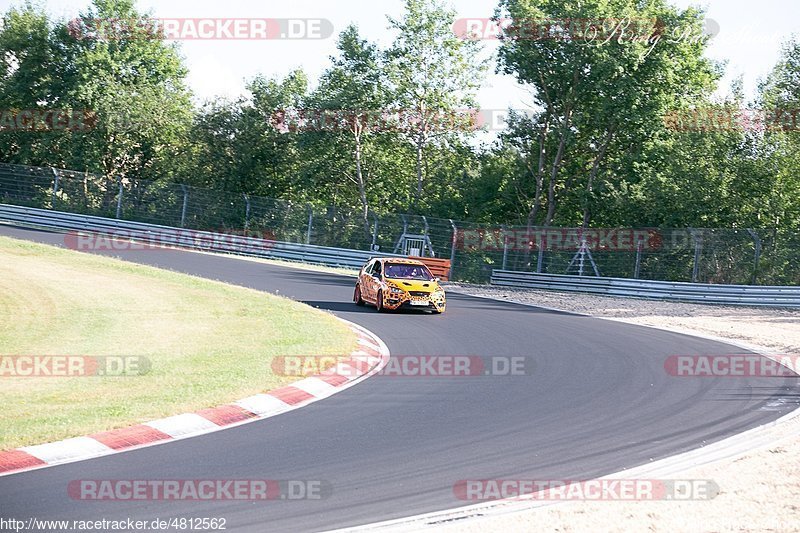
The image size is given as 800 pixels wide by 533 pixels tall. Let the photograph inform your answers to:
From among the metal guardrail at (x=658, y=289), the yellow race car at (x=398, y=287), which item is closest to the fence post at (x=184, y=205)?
the metal guardrail at (x=658, y=289)

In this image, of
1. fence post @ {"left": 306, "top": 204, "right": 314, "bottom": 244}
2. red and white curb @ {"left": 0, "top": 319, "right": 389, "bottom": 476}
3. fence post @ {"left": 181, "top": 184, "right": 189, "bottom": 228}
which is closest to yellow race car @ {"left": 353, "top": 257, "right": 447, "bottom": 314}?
red and white curb @ {"left": 0, "top": 319, "right": 389, "bottom": 476}

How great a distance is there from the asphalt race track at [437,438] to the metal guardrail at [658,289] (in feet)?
43.5

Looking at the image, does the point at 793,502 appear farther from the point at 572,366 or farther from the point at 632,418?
the point at 572,366

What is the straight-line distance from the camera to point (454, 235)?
1400 inches

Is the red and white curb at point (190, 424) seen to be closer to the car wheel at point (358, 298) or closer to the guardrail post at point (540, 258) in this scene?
the car wheel at point (358, 298)

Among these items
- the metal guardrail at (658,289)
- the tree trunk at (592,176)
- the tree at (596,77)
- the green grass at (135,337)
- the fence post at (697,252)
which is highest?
the tree at (596,77)

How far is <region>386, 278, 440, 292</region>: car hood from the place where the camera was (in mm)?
22047

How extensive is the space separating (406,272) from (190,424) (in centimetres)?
1431

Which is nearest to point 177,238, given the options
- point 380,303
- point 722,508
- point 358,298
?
point 358,298

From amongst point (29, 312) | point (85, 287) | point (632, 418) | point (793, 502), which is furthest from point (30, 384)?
point (85, 287)

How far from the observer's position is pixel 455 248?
35.8 meters

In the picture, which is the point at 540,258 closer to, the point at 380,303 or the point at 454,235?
the point at 454,235

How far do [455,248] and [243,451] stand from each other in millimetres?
27776

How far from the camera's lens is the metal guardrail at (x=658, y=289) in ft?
94.2
